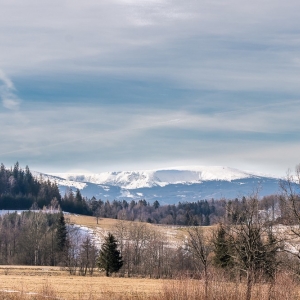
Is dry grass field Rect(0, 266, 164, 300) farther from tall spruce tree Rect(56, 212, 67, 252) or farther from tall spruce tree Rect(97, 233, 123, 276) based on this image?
tall spruce tree Rect(56, 212, 67, 252)

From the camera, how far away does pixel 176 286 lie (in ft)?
90.3

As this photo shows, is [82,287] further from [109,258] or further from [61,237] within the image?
[61,237]

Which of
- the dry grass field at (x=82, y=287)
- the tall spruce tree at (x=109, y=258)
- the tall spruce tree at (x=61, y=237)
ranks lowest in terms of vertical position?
the dry grass field at (x=82, y=287)

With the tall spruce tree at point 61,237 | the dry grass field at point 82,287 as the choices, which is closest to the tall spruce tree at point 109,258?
the dry grass field at point 82,287

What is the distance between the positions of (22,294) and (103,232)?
6135 inches

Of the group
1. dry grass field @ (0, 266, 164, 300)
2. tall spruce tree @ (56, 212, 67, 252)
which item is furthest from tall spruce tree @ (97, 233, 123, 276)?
tall spruce tree @ (56, 212, 67, 252)

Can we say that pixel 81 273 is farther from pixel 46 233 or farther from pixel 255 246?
pixel 255 246

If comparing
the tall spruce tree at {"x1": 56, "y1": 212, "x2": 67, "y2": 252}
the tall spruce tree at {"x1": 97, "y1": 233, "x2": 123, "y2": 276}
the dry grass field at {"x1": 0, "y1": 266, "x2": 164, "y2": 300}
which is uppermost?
the tall spruce tree at {"x1": 56, "y1": 212, "x2": 67, "y2": 252}

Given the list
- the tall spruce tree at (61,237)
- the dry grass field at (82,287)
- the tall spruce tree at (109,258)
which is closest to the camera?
the dry grass field at (82,287)

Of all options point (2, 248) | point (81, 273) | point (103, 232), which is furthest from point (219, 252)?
point (103, 232)

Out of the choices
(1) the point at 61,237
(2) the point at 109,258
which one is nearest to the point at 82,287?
(2) the point at 109,258

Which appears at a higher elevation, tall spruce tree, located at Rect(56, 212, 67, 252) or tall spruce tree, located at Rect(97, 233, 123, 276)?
tall spruce tree, located at Rect(56, 212, 67, 252)

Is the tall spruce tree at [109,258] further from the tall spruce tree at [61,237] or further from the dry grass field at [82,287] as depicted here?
the tall spruce tree at [61,237]

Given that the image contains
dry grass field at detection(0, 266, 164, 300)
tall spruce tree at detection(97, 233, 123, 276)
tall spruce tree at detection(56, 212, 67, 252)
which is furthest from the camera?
tall spruce tree at detection(56, 212, 67, 252)
